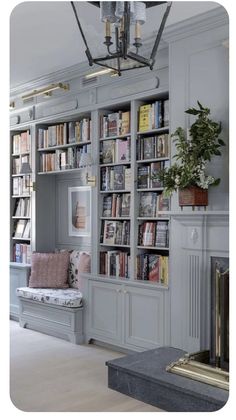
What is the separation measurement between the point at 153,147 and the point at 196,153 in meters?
0.94

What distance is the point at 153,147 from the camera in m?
4.37

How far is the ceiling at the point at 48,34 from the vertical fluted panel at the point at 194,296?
1793 mm

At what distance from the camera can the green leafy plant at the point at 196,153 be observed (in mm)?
3416

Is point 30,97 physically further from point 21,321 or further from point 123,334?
point 123,334

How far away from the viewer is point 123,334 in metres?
4.38

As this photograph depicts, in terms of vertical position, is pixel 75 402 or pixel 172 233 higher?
pixel 172 233

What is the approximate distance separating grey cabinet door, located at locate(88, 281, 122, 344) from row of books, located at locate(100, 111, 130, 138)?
145 centimetres

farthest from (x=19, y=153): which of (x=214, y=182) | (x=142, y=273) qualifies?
(x=214, y=182)

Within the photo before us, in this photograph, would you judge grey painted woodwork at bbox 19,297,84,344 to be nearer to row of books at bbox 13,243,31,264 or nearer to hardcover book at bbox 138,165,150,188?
row of books at bbox 13,243,31,264

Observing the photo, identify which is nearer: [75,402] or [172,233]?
[75,402]

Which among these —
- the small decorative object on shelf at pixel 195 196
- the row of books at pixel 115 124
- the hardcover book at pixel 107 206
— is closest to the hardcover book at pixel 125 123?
the row of books at pixel 115 124
